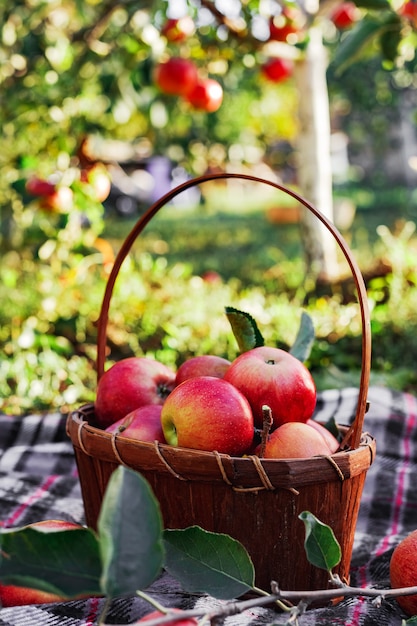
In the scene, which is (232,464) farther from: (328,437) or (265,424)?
(328,437)

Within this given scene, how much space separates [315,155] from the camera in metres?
3.94

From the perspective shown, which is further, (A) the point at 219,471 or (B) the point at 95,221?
(B) the point at 95,221

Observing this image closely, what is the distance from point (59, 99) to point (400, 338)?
1823 mm

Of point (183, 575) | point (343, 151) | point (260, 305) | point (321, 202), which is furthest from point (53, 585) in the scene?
point (343, 151)

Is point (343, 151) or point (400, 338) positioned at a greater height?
point (343, 151)

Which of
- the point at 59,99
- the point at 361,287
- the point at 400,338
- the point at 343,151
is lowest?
the point at 400,338

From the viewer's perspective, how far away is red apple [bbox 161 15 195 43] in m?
3.47

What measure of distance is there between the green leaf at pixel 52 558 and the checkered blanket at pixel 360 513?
0.99 feet

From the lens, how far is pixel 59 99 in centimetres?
350

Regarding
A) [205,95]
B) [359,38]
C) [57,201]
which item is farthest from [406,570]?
[205,95]

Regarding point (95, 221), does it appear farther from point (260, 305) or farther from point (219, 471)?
point (219, 471)

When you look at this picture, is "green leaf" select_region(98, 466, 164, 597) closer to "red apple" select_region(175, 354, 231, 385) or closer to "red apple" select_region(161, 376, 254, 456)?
"red apple" select_region(161, 376, 254, 456)

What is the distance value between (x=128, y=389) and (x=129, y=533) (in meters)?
0.64

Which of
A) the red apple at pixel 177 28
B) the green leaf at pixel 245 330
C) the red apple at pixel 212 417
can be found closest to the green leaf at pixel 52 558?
the red apple at pixel 212 417
